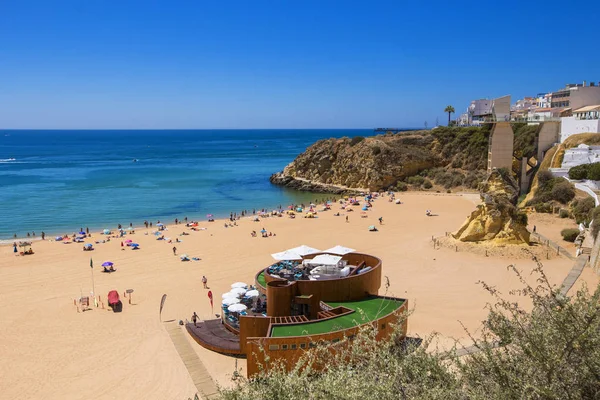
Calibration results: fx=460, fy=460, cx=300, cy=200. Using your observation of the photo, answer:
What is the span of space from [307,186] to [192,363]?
48.4 m

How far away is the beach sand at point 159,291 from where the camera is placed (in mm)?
13617

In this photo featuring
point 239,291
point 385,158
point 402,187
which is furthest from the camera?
point 385,158

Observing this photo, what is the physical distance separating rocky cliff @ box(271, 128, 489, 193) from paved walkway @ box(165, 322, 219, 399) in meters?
42.0

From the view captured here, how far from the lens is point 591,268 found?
21.0m

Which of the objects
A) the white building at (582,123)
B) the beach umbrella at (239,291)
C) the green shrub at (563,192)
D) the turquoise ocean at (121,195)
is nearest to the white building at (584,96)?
the white building at (582,123)

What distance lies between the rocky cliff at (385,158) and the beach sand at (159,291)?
Answer: 2035cm

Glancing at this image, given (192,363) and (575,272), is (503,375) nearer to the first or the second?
(192,363)

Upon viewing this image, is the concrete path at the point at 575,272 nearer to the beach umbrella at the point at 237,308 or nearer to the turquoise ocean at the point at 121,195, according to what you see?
the beach umbrella at the point at 237,308

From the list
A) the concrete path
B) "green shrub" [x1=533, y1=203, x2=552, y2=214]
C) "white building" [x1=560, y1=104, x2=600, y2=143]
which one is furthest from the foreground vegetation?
"white building" [x1=560, y1=104, x2=600, y2=143]

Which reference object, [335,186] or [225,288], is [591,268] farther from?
[335,186]

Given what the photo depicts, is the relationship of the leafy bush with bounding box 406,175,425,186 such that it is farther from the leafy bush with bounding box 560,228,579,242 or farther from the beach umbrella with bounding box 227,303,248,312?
the beach umbrella with bounding box 227,303,248,312

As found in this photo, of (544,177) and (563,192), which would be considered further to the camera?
(544,177)

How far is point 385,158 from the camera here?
57.0 m

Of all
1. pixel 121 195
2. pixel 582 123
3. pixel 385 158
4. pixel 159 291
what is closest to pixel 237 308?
pixel 159 291
